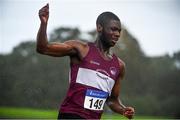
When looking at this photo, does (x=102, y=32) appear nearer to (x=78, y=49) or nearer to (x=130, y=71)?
(x=78, y=49)

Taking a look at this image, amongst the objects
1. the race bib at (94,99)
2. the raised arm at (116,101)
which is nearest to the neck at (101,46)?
the raised arm at (116,101)

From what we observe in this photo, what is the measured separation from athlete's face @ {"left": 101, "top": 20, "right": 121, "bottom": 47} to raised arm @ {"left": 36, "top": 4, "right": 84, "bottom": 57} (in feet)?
0.90

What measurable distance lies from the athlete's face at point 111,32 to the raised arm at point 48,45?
0.90 feet

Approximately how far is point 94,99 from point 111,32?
691mm

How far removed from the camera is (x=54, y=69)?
30.6 meters

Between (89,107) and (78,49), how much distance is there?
57 cm

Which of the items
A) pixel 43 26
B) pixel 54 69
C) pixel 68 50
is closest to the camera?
pixel 43 26

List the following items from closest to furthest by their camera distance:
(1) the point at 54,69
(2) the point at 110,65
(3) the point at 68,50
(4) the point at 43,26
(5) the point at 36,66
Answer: (4) the point at 43,26 < (3) the point at 68,50 < (2) the point at 110,65 < (5) the point at 36,66 < (1) the point at 54,69

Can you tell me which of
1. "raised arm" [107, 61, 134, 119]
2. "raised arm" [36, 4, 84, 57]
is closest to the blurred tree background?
"raised arm" [107, 61, 134, 119]

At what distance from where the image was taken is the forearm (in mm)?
3861

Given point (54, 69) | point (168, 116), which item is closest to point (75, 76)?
point (54, 69)

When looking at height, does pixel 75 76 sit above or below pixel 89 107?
above

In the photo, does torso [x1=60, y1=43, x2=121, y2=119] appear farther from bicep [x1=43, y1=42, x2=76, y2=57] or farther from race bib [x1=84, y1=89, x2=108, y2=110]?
bicep [x1=43, y1=42, x2=76, y2=57]

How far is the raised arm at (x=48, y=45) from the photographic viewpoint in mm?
3848
